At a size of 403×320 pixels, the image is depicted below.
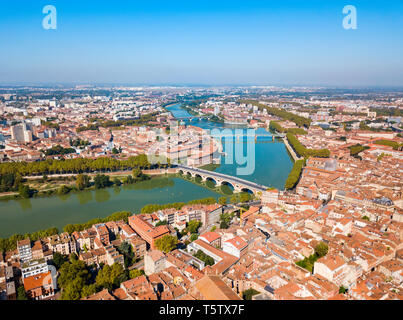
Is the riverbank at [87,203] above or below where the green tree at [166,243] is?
below

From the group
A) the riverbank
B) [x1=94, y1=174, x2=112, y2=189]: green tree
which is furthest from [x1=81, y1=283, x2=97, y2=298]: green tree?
[x1=94, y1=174, x2=112, y2=189]: green tree

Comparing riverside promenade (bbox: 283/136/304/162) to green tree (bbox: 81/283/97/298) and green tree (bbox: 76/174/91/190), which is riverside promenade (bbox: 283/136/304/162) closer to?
green tree (bbox: 76/174/91/190)

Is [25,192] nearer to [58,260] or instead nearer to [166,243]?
[58,260]

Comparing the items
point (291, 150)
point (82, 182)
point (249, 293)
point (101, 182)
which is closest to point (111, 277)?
point (249, 293)

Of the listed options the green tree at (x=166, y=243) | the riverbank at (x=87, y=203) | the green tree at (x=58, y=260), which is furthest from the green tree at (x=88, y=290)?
the riverbank at (x=87, y=203)

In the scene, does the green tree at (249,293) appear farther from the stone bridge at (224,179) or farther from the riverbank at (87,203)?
Answer: the stone bridge at (224,179)
